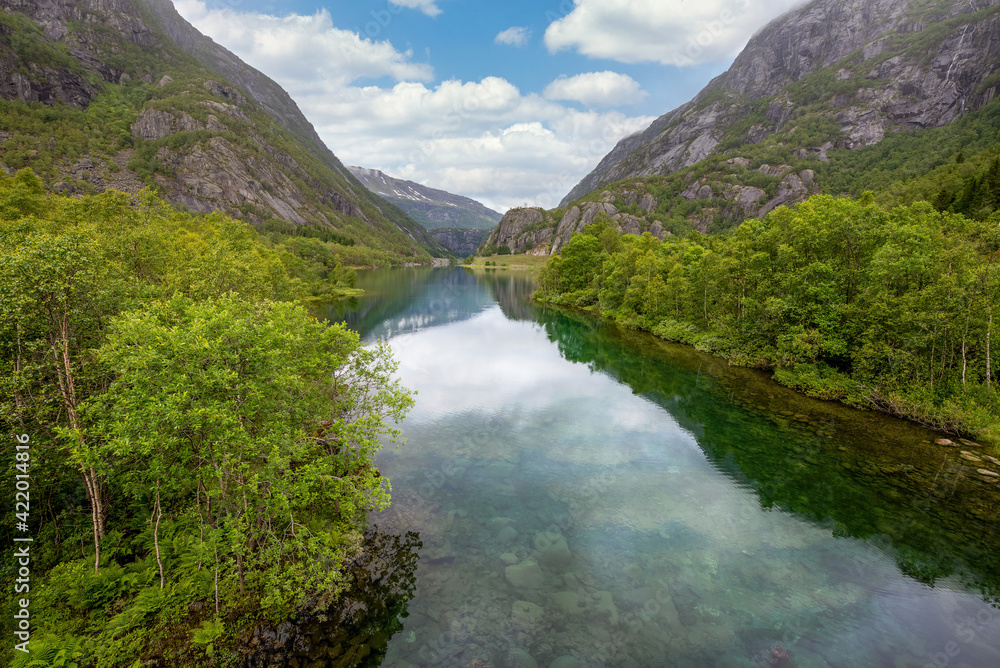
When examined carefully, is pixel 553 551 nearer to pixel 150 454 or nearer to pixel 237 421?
pixel 237 421

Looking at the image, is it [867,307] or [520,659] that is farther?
[867,307]

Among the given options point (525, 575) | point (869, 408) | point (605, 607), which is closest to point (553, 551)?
point (525, 575)

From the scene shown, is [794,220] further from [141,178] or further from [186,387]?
[141,178]

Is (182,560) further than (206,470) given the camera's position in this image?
Yes

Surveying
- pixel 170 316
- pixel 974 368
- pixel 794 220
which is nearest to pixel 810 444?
pixel 974 368

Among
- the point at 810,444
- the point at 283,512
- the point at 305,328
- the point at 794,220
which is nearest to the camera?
the point at 283,512

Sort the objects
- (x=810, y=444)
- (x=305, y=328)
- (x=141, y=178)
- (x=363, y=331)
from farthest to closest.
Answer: (x=141, y=178) → (x=363, y=331) → (x=810, y=444) → (x=305, y=328)
